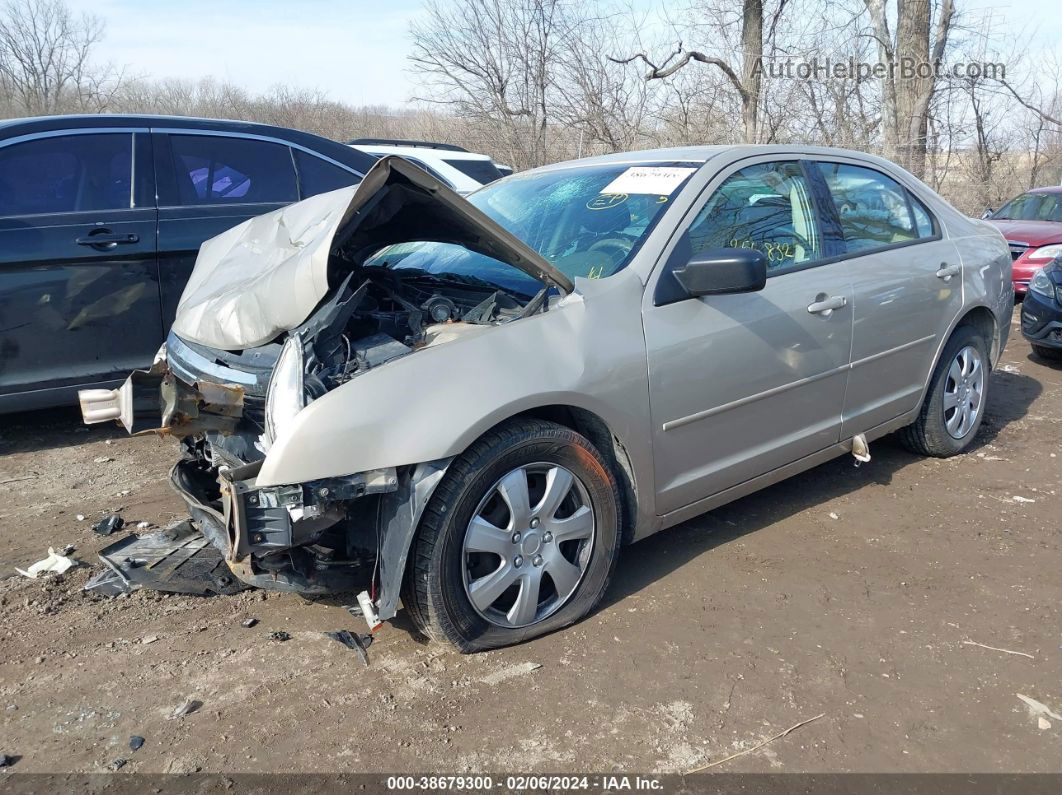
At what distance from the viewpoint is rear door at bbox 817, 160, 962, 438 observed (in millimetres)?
4023

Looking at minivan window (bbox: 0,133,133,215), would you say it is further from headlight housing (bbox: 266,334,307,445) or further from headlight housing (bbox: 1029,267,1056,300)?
headlight housing (bbox: 1029,267,1056,300)

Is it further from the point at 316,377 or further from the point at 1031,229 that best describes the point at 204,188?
the point at 1031,229

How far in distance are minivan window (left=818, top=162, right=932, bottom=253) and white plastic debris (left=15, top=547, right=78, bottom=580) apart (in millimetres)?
3754

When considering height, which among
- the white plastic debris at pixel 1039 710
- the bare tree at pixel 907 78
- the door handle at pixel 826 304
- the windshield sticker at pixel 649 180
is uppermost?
the bare tree at pixel 907 78

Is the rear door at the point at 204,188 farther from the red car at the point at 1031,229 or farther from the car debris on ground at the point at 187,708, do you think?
the red car at the point at 1031,229

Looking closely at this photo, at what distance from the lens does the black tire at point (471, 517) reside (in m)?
2.69

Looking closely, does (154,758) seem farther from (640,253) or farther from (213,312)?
(640,253)

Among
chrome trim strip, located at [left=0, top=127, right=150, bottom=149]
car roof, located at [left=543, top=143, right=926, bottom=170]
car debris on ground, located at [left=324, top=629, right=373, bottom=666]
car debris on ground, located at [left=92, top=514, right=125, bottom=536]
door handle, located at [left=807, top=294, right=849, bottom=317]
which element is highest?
chrome trim strip, located at [left=0, top=127, right=150, bottom=149]

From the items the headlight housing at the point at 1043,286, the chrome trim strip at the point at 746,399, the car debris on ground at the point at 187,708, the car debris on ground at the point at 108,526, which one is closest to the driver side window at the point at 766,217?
the chrome trim strip at the point at 746,399

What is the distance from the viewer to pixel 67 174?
4.90m

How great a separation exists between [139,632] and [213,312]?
1.20m

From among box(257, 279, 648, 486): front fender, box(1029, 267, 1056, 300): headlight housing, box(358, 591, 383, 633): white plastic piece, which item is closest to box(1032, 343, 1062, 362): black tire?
box(1029, 267, 1056, 300): headlight housing

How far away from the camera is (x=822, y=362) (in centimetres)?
379

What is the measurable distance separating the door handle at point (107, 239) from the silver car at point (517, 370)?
3.92 ft
